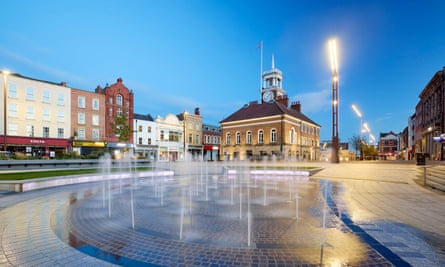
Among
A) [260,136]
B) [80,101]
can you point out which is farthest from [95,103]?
[260,136]

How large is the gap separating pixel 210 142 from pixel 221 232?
56.0 meters

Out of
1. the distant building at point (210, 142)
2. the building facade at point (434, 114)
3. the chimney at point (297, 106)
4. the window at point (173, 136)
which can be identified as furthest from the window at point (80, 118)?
the chimney at point (297, 106)

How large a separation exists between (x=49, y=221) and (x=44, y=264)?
9.57 feet

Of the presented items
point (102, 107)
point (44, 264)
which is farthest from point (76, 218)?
point (102, 107)

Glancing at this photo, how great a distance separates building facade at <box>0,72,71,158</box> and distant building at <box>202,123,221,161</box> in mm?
31844

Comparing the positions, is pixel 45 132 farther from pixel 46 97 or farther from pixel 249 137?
pixel 249 137

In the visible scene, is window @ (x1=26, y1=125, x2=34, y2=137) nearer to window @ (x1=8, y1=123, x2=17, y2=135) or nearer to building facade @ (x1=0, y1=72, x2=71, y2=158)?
building facade @ (x1=0, y1=72, x2=71, y2=158)

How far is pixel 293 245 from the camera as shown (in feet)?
15.2

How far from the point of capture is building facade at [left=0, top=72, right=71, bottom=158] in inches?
1151

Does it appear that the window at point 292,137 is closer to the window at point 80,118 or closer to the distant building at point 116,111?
the distant building at point 116,111

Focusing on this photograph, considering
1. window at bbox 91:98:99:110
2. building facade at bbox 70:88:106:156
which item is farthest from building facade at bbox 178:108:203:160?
window at bbox 91:98:99:110

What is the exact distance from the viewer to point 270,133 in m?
48.2

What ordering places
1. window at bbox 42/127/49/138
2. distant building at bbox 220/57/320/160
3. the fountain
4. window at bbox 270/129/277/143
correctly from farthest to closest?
window at bbox 270/129/277/143 < distant building at bbox 220/57/320/160 < window at bbox 42/127/49/138 < the fountain

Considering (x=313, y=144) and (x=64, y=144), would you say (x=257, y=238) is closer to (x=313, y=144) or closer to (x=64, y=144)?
(x=64, y=144)
